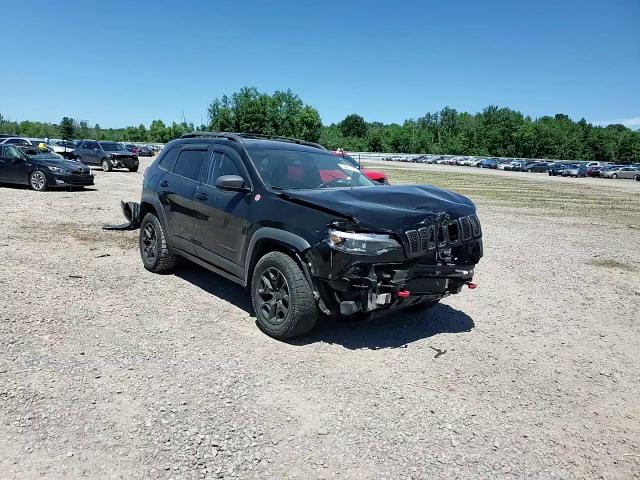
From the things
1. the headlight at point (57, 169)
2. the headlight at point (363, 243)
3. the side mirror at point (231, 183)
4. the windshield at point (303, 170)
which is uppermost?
the windshield at point (303, 170)

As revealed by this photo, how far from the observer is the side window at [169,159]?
6578 mm

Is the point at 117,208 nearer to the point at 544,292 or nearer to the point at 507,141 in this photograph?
the point at 544,292

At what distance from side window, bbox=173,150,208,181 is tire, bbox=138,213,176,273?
2.62 ft

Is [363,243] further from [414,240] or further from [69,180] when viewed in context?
[69,180]

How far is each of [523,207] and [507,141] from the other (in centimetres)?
11217

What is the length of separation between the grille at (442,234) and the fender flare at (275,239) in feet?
2.93

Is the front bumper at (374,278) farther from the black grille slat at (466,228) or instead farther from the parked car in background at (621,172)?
the parked car in background at (621,172)

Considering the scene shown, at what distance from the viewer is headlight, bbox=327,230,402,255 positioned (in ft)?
13.3

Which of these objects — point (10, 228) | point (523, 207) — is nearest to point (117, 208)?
point (10, 228)

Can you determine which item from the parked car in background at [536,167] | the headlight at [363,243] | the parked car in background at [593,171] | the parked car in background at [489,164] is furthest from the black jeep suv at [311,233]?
the parked car in background at [489,164]

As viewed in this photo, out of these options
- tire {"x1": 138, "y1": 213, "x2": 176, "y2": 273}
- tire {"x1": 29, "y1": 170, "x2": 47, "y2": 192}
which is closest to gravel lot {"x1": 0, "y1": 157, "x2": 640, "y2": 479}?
tire {"x1": 138, "y1": 213, "x2": 176, "y2": 273}

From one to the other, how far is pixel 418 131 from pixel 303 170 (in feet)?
466

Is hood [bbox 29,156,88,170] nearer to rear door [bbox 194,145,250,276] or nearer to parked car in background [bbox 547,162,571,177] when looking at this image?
rear door [bbox 194,145,250,276]

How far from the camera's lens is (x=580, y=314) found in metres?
5.90
